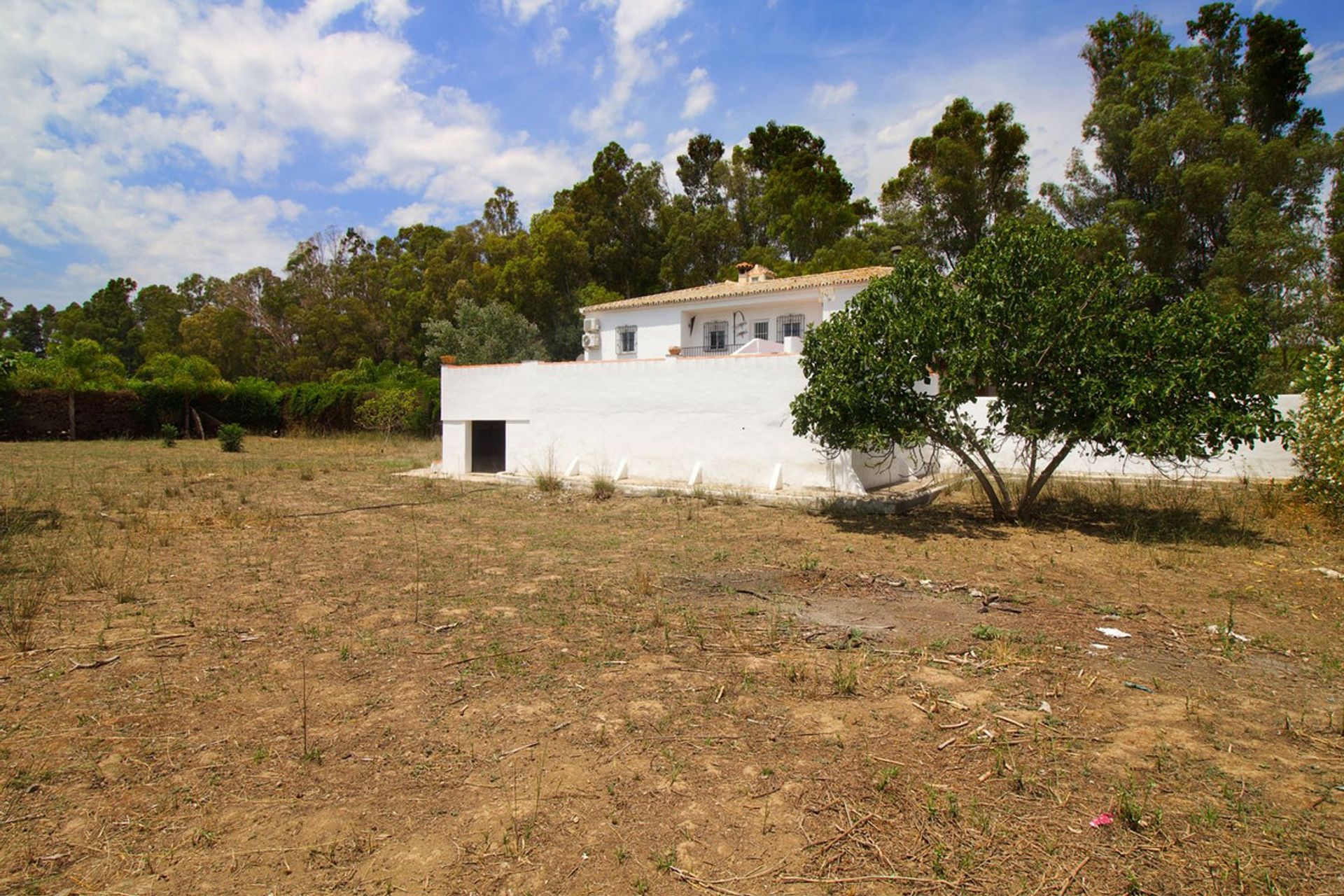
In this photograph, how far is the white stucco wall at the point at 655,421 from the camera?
46.2 feet

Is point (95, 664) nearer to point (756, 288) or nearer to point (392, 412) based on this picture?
point (756, 288)

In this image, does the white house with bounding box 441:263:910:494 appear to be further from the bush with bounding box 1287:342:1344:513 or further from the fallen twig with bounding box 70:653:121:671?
the fallen twig with bounding box 70:653:121:671

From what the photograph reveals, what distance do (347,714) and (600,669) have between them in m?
1.69

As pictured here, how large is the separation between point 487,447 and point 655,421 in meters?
5.44

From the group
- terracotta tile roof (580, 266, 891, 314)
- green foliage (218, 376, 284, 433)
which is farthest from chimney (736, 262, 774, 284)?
green foliage (218, 376, 284, 433)

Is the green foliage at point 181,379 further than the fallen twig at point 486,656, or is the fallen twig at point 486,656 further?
the green foliage at point 181,379

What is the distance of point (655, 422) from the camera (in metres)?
15.8

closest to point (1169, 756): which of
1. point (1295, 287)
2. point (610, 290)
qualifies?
point (1295, 287)

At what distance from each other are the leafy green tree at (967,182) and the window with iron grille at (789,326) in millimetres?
10150

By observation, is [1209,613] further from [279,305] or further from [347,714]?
[279,305]

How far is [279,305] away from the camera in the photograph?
47.7m

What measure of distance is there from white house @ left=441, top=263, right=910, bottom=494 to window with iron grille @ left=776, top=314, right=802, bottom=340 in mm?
2154

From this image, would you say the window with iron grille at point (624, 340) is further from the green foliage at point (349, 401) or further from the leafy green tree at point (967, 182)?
the leafy green tree at point (967, 182)

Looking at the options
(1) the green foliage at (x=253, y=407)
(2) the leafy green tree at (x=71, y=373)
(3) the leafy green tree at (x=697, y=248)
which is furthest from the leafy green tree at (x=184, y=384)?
(3) the leafy green tree at (x=697, y=248)
